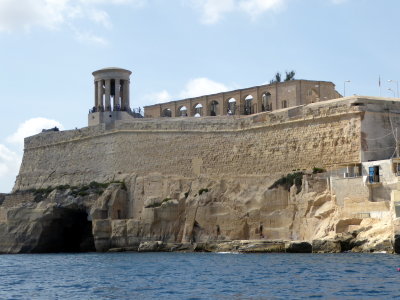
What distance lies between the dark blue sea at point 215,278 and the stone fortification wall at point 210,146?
624cm

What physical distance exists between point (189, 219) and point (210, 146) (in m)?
3.88

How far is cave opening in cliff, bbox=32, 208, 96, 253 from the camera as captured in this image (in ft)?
137

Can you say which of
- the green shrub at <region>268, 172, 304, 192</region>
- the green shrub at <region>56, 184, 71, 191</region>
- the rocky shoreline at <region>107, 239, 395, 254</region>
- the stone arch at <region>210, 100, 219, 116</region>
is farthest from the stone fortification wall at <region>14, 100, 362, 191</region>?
the stone arch at <region>210, 100, 219, 116</region>

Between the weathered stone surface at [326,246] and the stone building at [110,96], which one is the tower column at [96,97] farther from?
the weathered stone surface at [326,246]

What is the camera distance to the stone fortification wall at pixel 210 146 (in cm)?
3488

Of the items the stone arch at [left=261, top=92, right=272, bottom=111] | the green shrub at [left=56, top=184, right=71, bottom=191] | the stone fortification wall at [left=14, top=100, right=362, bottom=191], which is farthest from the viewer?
the green shrub at [left=56, top=184, right=71, bottom=191]

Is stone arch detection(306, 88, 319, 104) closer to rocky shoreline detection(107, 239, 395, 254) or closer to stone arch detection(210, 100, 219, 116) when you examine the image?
stone arch detection(210, 100, 219, 116)

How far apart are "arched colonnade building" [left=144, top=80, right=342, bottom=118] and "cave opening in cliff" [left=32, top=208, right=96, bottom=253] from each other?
8831 mm

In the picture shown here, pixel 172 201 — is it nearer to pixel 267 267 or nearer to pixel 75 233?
pixel 75 233

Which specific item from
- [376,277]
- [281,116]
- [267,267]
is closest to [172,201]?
[281,116]

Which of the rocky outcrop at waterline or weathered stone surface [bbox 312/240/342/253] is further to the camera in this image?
the rocky outcrop at waterline

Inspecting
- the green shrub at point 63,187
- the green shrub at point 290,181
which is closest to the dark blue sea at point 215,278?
the green shrub at point 290,181

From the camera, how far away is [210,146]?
3931 cm

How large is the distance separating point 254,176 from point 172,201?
13.6ft
